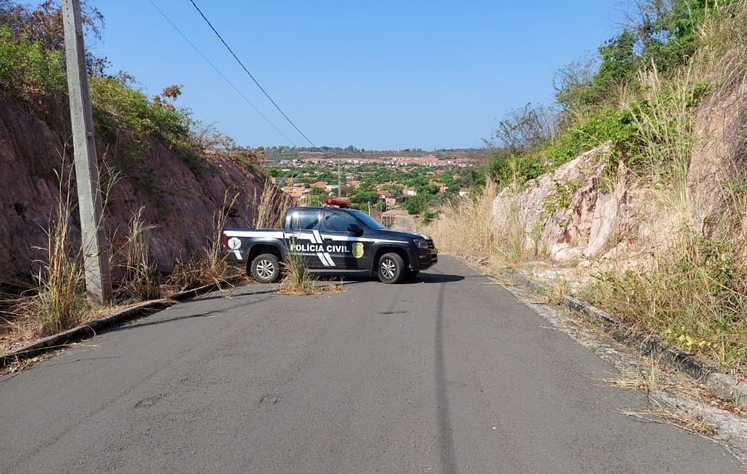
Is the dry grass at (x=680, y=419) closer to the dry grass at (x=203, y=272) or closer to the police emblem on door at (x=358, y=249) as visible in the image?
the dry grass at (x=203, y=272)

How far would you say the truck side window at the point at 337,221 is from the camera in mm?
14088

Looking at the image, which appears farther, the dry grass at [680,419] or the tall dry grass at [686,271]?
the tall dry grass at [686,271]

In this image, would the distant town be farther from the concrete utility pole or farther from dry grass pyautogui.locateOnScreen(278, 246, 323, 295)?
the concrete utility pole

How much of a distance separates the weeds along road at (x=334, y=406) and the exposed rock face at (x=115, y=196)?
3.73 m

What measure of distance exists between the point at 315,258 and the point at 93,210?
5.78 meters

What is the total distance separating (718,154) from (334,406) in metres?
6.35

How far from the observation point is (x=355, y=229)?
13.9 m

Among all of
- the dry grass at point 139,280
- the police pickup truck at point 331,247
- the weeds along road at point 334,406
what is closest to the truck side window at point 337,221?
the police pickup truck at point 331,247

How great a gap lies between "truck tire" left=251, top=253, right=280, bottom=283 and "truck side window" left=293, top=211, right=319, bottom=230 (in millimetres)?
976

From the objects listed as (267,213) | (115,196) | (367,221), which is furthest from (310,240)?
(115,196)

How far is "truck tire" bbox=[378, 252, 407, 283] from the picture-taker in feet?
44.4

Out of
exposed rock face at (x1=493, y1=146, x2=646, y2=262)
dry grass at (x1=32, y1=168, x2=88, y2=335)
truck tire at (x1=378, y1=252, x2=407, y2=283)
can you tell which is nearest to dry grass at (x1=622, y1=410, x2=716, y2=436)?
dry grass at (x1=32, y1=168, x2=88, y2=335)

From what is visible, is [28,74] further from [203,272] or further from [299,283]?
[299,283]

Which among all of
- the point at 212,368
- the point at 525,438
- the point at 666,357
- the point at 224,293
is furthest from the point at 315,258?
the point at 525,438
